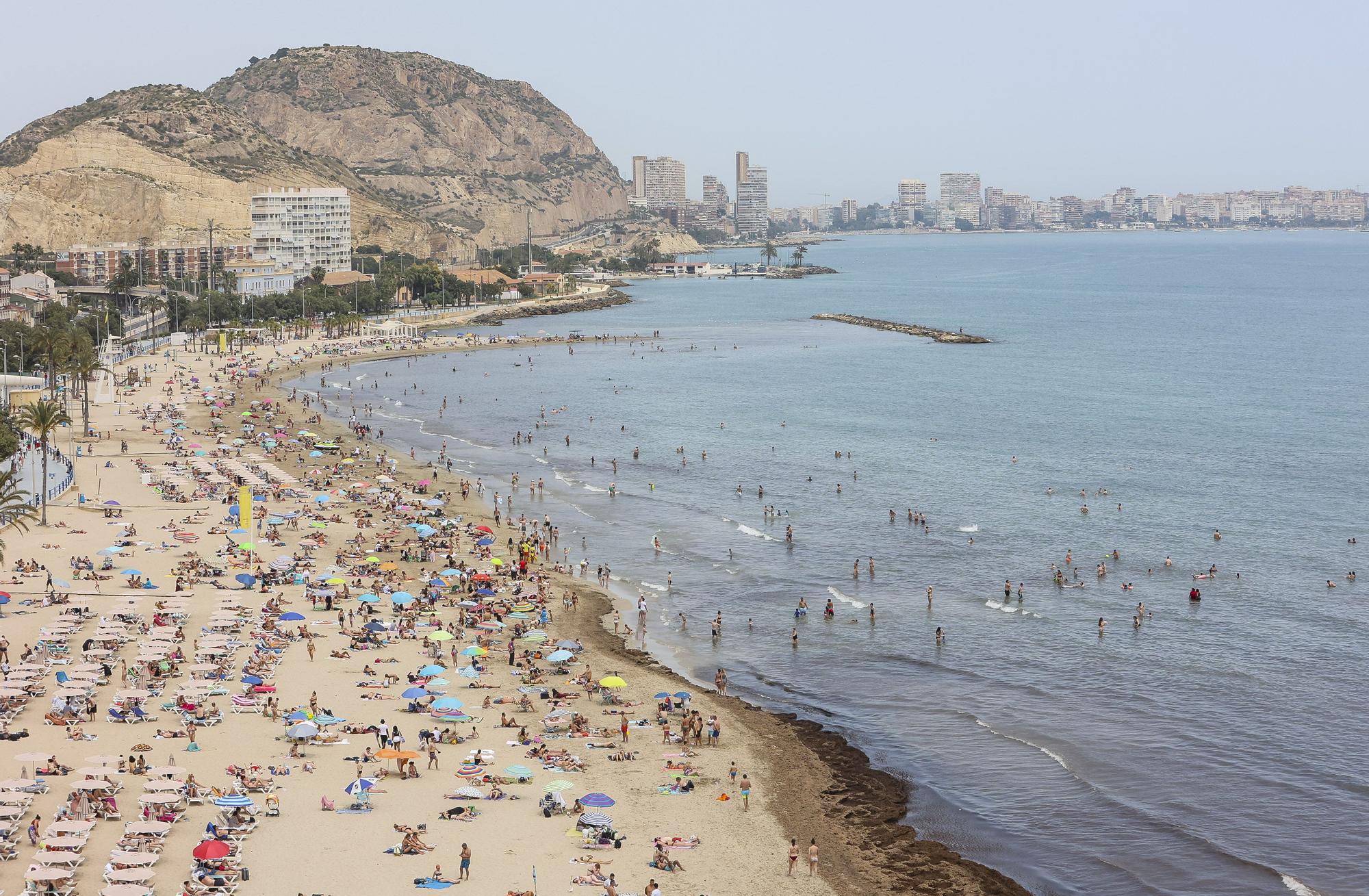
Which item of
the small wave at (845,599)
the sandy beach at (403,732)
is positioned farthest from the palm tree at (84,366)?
the small wave at (845,599)

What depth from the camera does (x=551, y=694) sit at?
104 ft

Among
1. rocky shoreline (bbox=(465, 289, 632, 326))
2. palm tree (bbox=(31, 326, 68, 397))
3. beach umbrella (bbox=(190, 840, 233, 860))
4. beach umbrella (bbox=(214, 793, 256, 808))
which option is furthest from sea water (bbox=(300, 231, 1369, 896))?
rocky shoreline (bbox=(465, 289, 632, 326))

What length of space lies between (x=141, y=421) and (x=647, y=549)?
36586 millimetres

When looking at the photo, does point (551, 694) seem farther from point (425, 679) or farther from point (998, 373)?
point (998, 373)

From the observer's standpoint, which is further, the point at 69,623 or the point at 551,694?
the point at 69,623

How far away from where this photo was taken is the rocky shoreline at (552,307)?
146m

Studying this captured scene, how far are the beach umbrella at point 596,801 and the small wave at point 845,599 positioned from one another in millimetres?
16348

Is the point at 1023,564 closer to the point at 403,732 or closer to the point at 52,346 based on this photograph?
the point at 403,732

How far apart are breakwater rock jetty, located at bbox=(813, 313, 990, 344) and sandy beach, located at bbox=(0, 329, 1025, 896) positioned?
8304 cm

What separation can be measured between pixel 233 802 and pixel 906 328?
388ft

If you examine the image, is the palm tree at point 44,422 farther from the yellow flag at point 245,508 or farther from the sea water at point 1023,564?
the sea water at point 1023,564

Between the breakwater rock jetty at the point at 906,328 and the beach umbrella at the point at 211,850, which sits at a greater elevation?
the breakwater rock jetty at the point at 906,328

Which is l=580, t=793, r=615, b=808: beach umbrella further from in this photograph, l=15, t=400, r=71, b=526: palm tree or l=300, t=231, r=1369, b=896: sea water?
l=15, t=400, r=71, b=526: palm tree

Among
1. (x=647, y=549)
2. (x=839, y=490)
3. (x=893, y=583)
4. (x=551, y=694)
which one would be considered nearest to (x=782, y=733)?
(x=551, y=694)
